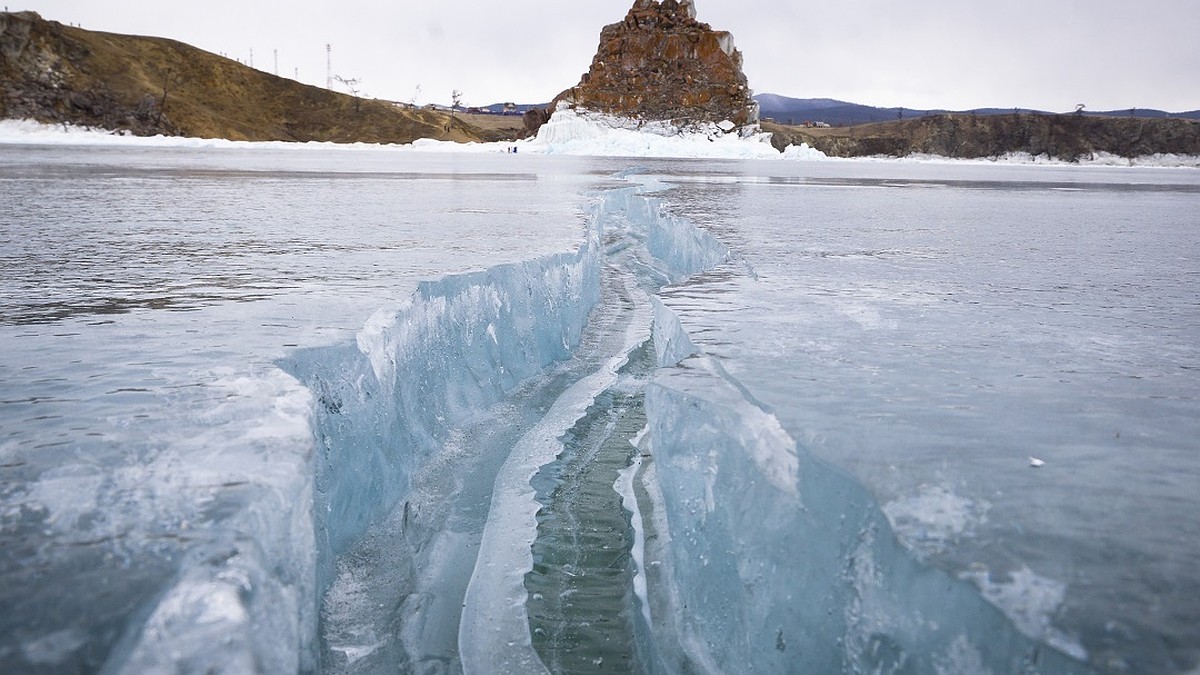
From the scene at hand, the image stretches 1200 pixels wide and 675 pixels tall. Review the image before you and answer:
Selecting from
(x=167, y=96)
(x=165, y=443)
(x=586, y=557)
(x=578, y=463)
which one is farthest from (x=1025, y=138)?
(x=165, y=443)

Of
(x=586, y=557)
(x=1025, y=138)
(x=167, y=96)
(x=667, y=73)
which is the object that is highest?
(x=667, y=73)

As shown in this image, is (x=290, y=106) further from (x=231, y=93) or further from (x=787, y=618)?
(x=787, y=618)

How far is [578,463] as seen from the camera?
4125mm

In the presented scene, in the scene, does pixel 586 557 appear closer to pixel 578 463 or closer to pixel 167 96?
pixel 578 463

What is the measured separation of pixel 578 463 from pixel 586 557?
888 mm

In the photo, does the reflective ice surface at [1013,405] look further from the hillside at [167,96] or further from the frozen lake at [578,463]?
the hillside at [167,96]

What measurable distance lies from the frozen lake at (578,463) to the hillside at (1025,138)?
8457 cm

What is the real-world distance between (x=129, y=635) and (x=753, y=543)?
1575 millimetres

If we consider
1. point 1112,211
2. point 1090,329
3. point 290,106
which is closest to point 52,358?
point 1090,329

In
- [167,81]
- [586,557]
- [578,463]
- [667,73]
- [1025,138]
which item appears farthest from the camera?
[1025,138]

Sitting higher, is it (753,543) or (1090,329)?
(1090,329)

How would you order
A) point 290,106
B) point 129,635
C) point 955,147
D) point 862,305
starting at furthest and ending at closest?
point 290,106 → point 955,147 → point 862,305 → point 129,635

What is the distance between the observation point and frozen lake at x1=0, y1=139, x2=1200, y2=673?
165cm

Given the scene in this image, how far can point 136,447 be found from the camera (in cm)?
219
